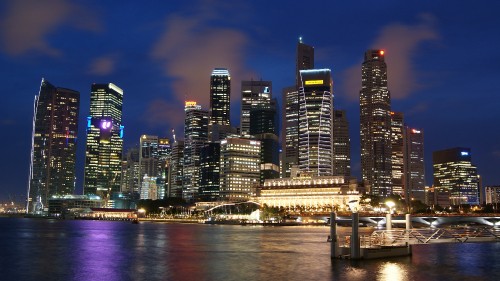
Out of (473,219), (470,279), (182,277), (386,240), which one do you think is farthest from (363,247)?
(473,219)

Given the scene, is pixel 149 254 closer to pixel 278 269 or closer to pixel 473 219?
pixel 278 269

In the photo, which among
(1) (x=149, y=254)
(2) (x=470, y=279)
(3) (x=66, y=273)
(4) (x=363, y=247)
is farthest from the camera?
(1) (x=149, y=254)

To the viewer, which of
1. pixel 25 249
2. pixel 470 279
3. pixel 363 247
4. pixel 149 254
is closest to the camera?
pixel 470 279

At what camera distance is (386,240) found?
2408 inches

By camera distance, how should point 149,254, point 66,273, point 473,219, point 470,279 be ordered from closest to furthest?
point 470,279 < point 66,273 < point 149,254 < point 473,219

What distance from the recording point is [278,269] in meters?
52.6

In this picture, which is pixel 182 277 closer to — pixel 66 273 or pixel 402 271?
pixel 66 273

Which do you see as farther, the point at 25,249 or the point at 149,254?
the point at 25,249

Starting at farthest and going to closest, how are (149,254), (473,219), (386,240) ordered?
(473,219)
(149,254)
(386,240)

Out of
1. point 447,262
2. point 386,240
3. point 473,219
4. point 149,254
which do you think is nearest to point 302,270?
point 386,240

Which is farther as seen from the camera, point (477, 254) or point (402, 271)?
point (477, 254)

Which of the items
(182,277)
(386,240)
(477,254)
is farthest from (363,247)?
(477,254)

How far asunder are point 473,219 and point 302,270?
13995 cm

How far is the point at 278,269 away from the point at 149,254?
25050 mm
